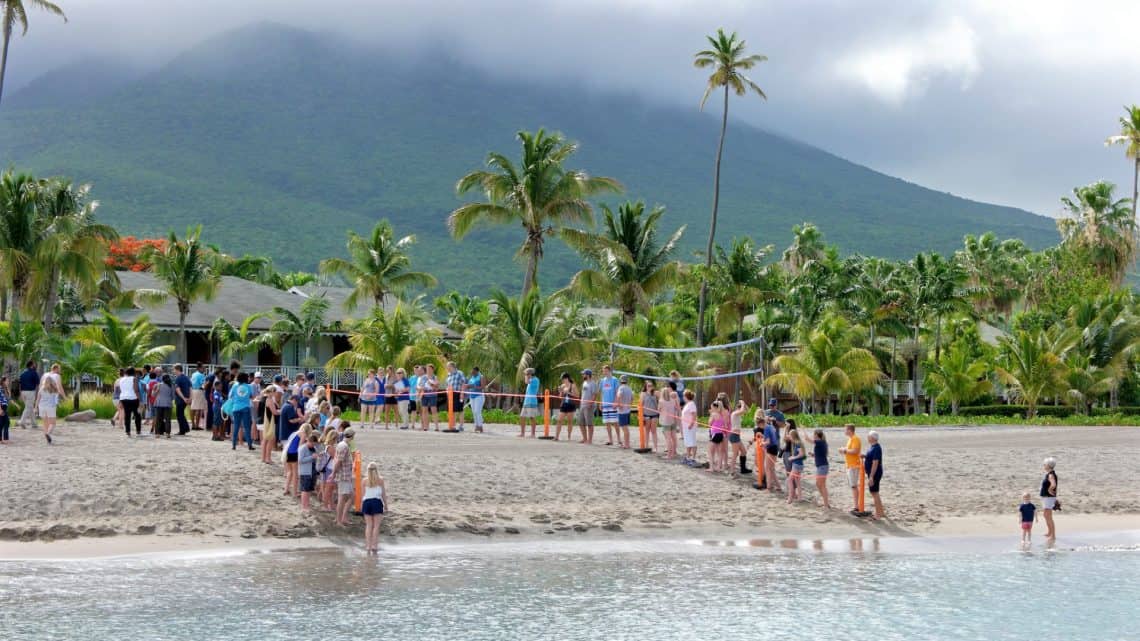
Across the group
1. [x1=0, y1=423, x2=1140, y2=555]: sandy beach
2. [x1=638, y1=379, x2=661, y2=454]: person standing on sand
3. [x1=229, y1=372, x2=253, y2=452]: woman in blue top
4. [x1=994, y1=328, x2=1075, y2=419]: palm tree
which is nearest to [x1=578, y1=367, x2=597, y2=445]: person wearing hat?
[x1=0, y1=423, x2=1140, y2=555]: sandy beach

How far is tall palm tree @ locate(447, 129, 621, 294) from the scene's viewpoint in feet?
150

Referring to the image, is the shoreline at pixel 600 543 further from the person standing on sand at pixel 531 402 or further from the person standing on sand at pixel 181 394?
the person standing on sand at pixel 181 394

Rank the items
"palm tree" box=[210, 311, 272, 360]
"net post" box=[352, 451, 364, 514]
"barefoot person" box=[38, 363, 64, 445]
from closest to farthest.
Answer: "net post" box=[352, 451, 364, 514], "barefoot person" box=[38, 363, 64, 445], "palm tree" box=[210, 311, 272, 360]

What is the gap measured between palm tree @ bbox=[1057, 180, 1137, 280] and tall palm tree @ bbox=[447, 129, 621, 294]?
94.9 feet

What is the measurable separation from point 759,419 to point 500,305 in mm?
14632

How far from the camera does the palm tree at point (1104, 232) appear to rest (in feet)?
205

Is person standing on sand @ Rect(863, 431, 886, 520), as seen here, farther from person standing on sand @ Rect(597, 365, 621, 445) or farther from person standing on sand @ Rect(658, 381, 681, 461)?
person standing on sand @ Rect(597, 365, 621, 445)

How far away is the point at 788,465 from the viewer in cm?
2331

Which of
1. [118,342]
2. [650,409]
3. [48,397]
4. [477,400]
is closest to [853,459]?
[650,409]

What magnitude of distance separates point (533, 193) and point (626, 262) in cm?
444

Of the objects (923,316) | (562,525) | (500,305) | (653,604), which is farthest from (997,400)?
Answer: (653,604)

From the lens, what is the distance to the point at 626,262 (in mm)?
47094

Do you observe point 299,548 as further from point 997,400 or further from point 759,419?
point 997,400

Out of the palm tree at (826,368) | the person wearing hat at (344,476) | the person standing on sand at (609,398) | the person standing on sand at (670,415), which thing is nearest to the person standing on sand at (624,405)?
the person standing on sand at (609,398)
